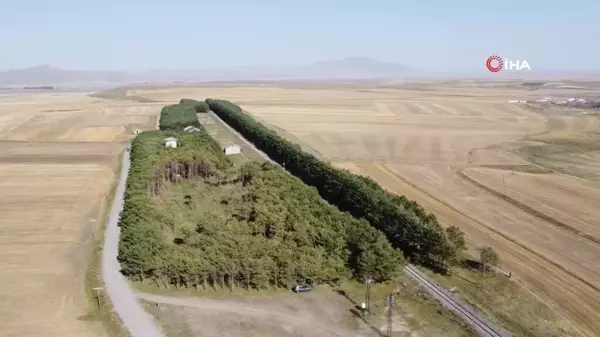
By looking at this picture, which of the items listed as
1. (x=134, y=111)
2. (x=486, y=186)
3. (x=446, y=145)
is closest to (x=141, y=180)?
(x=486, y=186)

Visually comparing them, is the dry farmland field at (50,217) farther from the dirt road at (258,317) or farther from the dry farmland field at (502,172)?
the dry farmland field at (502,172)

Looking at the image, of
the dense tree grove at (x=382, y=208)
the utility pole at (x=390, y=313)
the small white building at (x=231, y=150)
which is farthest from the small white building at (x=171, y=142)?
the utility pole at (x=390, y=313)

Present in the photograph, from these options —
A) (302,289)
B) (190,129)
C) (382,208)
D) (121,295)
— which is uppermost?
(190,129)

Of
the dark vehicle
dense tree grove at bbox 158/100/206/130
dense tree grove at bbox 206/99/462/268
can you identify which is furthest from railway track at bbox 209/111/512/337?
dense tree grove at bbox 158/100/206/130

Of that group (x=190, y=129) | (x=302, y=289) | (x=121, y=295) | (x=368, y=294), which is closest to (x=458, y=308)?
(x=368, y=294)

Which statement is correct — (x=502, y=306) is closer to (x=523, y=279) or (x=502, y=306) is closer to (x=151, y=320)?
(x=523, y=279)

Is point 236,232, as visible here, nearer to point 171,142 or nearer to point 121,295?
point 121,295

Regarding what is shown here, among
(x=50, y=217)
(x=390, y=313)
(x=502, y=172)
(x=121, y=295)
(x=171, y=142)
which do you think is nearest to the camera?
(x=390, y=313)

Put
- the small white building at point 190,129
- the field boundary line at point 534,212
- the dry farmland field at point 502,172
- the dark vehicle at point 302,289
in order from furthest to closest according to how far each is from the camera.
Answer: the small white building at point 190,129 → the field boundary line at point 534,212 → the dry farmland field at point 502,172 → the dark vehicle at point 302,289
